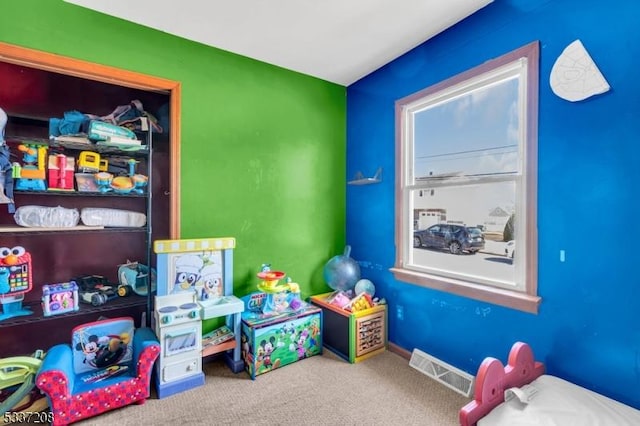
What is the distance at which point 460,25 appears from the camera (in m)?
2.06

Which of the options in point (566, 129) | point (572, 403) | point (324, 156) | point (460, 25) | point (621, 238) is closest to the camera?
point (572, 403)

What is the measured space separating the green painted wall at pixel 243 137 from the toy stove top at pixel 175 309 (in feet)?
1.53

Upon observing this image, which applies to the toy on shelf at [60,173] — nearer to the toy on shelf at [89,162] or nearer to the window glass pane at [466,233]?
the toy on shelf at [89,162]

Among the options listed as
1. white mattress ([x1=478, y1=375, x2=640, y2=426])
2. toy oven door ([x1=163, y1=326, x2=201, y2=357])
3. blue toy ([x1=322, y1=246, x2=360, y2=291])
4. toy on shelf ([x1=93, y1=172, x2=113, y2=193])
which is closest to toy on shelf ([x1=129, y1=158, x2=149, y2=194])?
→ toy on shelf ([x1=93, y1=172, x2=113, y2=193])

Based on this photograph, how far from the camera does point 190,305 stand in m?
2.06

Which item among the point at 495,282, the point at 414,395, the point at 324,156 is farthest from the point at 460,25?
the point at 414,395

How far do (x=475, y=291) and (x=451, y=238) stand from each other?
440mm

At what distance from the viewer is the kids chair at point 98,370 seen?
1.61 metres

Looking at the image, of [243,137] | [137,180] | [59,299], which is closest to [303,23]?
[243,137]

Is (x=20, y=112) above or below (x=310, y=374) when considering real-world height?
above

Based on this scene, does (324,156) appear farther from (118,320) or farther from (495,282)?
(118,320)

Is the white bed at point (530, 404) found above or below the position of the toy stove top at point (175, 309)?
below

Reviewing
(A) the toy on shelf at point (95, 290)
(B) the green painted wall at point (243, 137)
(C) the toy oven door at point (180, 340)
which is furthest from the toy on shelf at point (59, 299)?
(B) the green painted wall at point (243, 137)

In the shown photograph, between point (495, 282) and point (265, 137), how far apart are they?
2.05m
